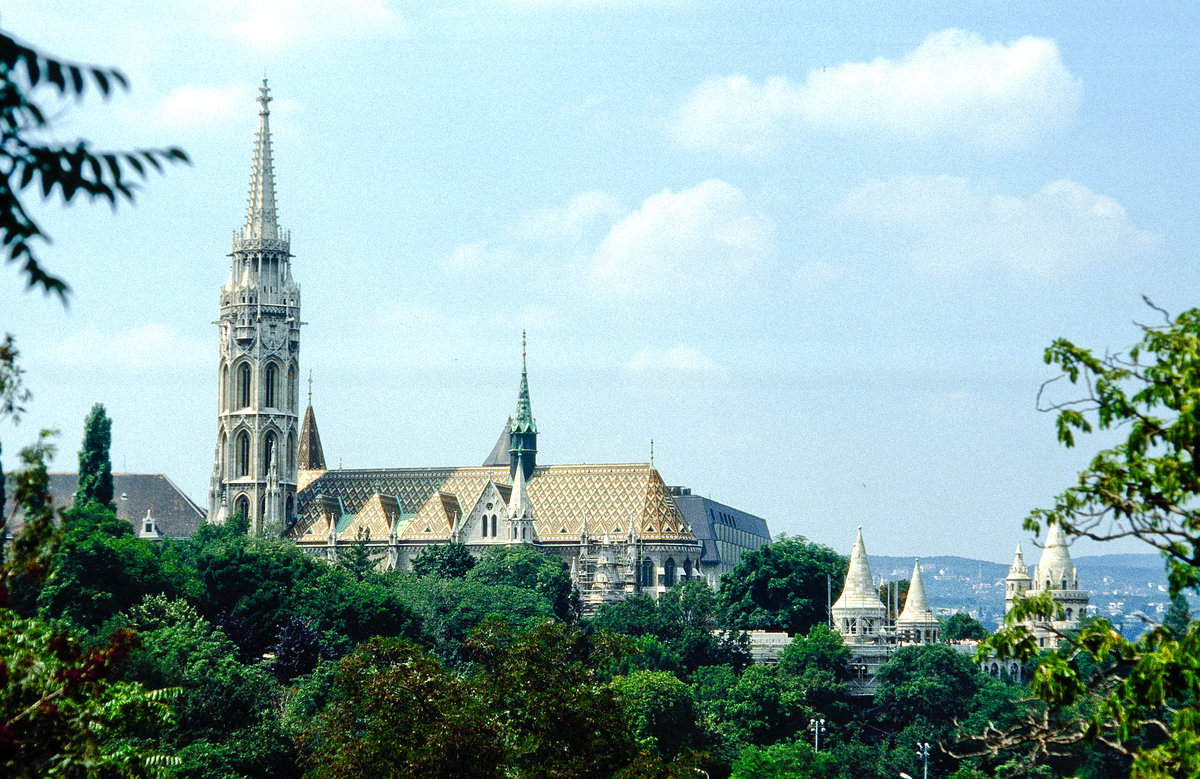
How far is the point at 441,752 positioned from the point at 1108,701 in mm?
27778

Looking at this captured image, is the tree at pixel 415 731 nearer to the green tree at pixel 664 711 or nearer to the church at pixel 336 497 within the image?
the green tree at pixel 664 711

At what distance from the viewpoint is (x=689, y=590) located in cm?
13588

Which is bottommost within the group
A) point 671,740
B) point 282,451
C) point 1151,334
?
point 671,740

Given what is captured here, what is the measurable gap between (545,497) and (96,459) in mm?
46270

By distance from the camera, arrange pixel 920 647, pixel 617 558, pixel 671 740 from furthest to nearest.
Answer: pixel 617 558
pixel 920 647
pixel 671 740

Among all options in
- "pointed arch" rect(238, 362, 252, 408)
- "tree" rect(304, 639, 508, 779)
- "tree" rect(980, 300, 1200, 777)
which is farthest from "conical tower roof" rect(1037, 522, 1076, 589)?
"tree" rect(980, 300, 1200, 777)

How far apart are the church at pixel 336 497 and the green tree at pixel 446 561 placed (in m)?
7.00

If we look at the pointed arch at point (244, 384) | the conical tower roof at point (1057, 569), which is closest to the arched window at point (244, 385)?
the pointed arch at point (244, 384)

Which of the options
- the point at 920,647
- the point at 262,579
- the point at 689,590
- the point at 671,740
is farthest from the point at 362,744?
the point at 689,590

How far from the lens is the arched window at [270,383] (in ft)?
518

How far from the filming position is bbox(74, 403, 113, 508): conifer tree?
122 m

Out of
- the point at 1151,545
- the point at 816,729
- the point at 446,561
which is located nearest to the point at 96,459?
the point at 446,561

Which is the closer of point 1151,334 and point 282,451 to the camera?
point 1151,334

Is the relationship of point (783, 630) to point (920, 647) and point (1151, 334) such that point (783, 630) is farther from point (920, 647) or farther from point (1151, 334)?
point (1151, 334)
